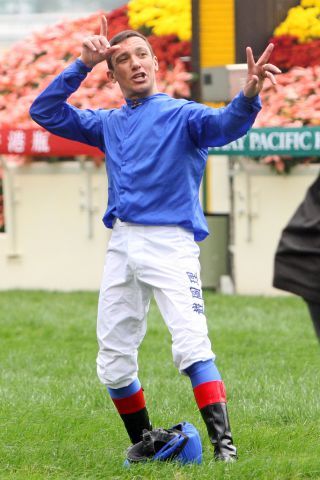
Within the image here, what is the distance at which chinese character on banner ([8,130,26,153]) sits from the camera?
39.2 ft

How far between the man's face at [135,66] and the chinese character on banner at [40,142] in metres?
6.72

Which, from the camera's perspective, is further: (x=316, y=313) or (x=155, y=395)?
(x=155, y=395)

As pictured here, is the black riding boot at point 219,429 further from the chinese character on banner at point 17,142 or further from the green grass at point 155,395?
the chinese character on banner at point 17,142

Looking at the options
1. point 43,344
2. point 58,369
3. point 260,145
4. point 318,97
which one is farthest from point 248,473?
point 318,97

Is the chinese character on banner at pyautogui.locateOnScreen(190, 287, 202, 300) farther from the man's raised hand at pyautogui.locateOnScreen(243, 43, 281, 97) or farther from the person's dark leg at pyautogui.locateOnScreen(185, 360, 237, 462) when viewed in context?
the man's raised hand at pyautogui.locateOnScreen(243, 43, 281, 97)

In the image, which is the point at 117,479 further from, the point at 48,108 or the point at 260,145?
the point at 260,145

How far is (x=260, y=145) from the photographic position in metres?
10.9

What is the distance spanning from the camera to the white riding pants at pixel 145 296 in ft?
16.2

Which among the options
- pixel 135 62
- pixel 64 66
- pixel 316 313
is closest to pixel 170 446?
pixel 316 313

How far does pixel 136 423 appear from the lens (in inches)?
210

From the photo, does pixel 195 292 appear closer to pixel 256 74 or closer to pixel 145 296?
pixel 145 296

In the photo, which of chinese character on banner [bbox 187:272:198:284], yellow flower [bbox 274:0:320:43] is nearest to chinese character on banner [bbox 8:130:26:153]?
yellow flower [bbox 274:0:320:43]

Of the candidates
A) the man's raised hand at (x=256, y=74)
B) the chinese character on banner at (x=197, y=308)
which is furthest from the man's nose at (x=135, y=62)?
the chinese character on banner at (x=197, y=308)

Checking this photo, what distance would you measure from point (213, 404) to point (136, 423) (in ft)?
1.72
